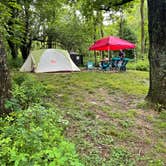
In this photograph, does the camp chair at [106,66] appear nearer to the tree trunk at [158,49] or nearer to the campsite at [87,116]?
the campsite at [87,116]

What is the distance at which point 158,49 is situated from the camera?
5867 millimetres

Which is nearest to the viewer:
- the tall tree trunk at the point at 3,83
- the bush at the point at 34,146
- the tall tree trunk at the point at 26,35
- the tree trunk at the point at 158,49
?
the bush at the point at 34,146

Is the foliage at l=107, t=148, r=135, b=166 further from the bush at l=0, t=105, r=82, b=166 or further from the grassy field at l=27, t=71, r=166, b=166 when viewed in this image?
the bush at l=0, t=105, r=82, b=166

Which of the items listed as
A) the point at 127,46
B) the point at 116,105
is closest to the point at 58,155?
the point at 116,105

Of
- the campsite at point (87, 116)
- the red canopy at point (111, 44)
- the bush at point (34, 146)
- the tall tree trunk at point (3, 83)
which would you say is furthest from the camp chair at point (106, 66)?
the bush at point (34, 146)

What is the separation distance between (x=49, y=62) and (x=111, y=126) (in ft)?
26.2

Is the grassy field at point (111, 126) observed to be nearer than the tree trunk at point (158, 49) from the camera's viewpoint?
Yes

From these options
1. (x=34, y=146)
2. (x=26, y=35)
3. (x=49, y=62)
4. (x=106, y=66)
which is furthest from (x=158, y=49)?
(x=26, y=35)

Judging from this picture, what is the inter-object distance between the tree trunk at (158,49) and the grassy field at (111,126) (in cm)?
38

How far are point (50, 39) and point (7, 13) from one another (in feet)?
38.2

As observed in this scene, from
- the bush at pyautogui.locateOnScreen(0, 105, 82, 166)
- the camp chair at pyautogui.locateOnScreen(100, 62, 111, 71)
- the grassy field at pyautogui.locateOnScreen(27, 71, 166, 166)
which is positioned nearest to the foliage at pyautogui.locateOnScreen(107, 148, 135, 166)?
the grassy field at pyautogui.locateOnScreen(27, 71, 166, 166)

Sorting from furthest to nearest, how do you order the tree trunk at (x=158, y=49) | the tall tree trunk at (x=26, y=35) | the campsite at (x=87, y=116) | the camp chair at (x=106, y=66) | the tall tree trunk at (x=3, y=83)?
the tall tree trunk at (x=26, y=35)
the camp chair at (x=106, y=66)
the tree trunk at (x=158, y=49)
the tall tree trunk at (x=3, y=83)
the campsite at (x=87, y=116)

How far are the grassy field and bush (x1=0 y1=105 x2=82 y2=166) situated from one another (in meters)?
0.87

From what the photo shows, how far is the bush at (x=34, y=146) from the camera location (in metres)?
2.16
